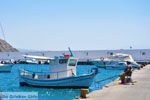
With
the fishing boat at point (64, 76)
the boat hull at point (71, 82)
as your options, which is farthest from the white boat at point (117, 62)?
the boat hull at point (71, 82)

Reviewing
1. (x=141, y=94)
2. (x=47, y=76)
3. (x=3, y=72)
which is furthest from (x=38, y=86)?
(x=3, y=72)

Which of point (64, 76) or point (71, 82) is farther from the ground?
point (64, 76)

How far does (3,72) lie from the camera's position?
2955 inches

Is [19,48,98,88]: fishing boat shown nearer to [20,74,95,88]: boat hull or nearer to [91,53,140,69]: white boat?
[20,74,95,88]: boat hull

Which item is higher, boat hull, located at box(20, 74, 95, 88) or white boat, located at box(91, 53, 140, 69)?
white boat, located at box(91, 53, 140, 69)

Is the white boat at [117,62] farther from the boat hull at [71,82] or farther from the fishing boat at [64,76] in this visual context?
the boat hull at [71,82]

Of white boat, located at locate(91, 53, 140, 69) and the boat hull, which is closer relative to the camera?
the boat hull

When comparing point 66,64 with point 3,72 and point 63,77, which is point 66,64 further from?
point 3,72

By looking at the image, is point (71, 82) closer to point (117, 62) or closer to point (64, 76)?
point (64, 76)

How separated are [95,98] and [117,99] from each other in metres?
1.46

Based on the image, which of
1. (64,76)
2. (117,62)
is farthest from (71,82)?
(117,62)

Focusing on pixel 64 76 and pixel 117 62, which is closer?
pixel 64 76

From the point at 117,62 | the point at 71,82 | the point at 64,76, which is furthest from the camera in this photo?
the point at 117,62

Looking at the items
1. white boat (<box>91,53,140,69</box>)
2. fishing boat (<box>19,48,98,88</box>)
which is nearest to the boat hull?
fishing boat (<box>19,48,98,88</box>)
